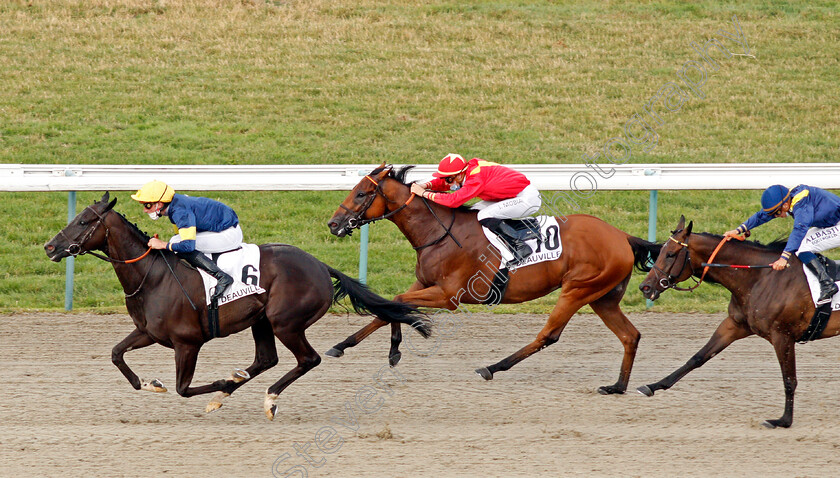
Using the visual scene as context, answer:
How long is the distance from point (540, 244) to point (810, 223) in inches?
69.8

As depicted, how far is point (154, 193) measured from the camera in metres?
5.67

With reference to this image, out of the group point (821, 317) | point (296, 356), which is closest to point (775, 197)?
point (821, 317)

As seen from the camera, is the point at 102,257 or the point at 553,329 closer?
the point at 102,257

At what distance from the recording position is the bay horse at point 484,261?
21.5ft

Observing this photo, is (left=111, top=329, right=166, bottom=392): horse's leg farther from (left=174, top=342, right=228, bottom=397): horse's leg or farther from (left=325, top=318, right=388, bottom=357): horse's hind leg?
(left=325, top=318, right=388, bottom=357): horse's hind leg

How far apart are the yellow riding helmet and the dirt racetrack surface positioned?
133 centimetres

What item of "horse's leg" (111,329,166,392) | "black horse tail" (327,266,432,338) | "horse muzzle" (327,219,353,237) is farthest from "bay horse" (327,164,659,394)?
"horse's leg" (111,329,166,392)

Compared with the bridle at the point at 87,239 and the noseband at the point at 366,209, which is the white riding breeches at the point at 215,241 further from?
the noseband at the point at 366,209

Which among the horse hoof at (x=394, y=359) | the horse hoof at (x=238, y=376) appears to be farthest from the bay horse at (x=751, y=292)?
the horse hoof at (x=238, y=376)

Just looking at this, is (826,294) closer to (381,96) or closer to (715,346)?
(715,346)

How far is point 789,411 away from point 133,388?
165 inches

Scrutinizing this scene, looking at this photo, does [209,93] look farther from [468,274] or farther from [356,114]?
[468,274]

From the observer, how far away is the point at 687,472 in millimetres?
4879

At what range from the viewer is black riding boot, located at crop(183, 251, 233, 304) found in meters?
5.73
